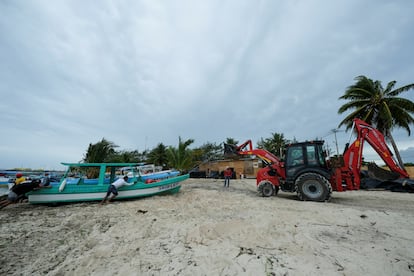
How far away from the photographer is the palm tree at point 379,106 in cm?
1279

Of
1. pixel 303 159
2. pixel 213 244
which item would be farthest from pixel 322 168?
pixel 213 244

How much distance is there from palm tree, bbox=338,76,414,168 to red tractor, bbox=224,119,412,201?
9.21 meters

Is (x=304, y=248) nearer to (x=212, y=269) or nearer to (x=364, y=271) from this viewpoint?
(x=364, y=271)

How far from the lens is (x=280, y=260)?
2164 millimetres

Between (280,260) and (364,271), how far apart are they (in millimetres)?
877

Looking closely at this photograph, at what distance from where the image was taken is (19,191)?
5.43 m

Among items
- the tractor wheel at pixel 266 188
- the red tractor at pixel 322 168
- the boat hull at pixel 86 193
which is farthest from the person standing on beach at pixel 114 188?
the red tractor at pixel 322 168

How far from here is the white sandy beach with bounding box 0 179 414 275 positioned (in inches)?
81.0

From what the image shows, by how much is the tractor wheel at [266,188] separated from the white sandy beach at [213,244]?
2.76 meters

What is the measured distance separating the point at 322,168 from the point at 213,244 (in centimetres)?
545

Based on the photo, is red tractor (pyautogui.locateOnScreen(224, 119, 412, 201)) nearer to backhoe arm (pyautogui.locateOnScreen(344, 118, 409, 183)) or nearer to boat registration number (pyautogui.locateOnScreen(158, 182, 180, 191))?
backhoe arm (pyautogui.locateOnScreen(344, 118, 409, 183))

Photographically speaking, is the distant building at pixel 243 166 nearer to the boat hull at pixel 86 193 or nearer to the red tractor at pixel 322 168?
the boat hull at pixel 86 193

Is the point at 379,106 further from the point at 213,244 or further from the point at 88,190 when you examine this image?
the point at 88,190

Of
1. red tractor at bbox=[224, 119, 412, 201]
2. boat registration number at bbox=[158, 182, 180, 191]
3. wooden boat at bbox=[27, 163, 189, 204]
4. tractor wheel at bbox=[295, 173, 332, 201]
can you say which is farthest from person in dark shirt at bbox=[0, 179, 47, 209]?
tractor wheel at bbox=[295, 173, 332, 201]
